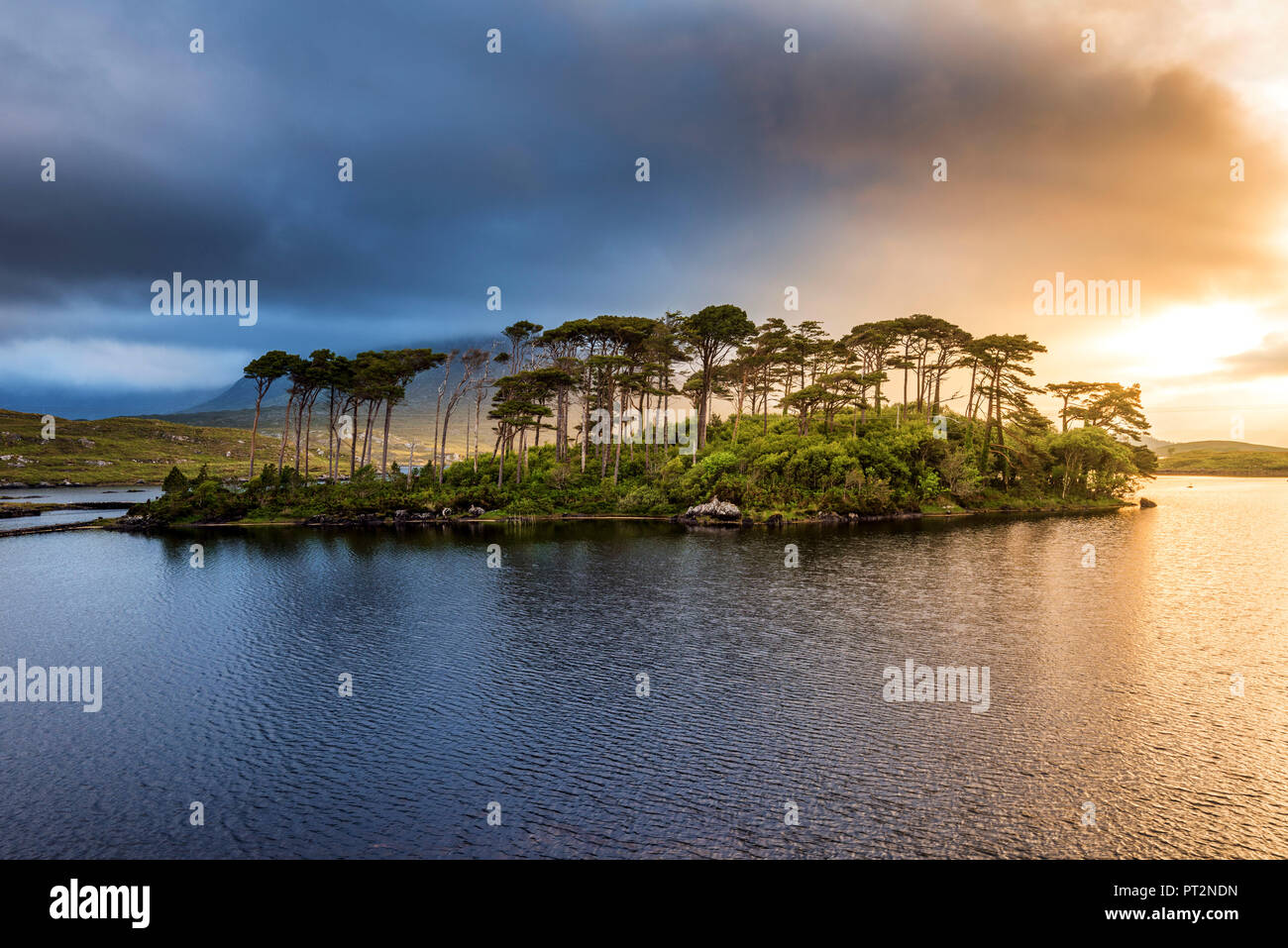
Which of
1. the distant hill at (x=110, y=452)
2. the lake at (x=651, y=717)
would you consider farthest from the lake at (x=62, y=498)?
the lake at (x=651, y=717)

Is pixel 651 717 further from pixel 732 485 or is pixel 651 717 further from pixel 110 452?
pixel 110 452

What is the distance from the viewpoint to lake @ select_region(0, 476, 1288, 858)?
38.1 ft

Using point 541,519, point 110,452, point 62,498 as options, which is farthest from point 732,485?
point 110,452

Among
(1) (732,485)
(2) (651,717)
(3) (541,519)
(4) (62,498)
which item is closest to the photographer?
(2) (651,717)

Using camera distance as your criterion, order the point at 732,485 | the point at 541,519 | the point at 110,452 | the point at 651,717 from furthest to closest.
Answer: the point at 110,452 → the point at 541,519 → the point at 732,485 → the point at 651,717

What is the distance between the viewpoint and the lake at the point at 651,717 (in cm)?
1162

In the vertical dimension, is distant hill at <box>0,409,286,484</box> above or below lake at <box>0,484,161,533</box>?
above

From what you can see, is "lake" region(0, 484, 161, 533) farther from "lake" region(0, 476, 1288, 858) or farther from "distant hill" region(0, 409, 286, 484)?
"lake" region(0, 476, 1288, 858)

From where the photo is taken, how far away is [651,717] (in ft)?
54.7

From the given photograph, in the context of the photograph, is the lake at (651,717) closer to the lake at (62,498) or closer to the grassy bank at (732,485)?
the grassy bank at (732,485)

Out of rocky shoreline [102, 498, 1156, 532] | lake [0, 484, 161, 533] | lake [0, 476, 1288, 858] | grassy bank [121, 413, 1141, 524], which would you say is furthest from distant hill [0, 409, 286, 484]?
lake [0, 476, 1288, 858]

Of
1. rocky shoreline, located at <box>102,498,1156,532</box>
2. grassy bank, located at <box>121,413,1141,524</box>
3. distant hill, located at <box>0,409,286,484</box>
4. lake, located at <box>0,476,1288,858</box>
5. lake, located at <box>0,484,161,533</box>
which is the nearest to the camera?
lake, located at <box>0,476,1288,858</box>

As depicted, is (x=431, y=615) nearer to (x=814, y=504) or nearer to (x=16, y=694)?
(x=16, y=694)
